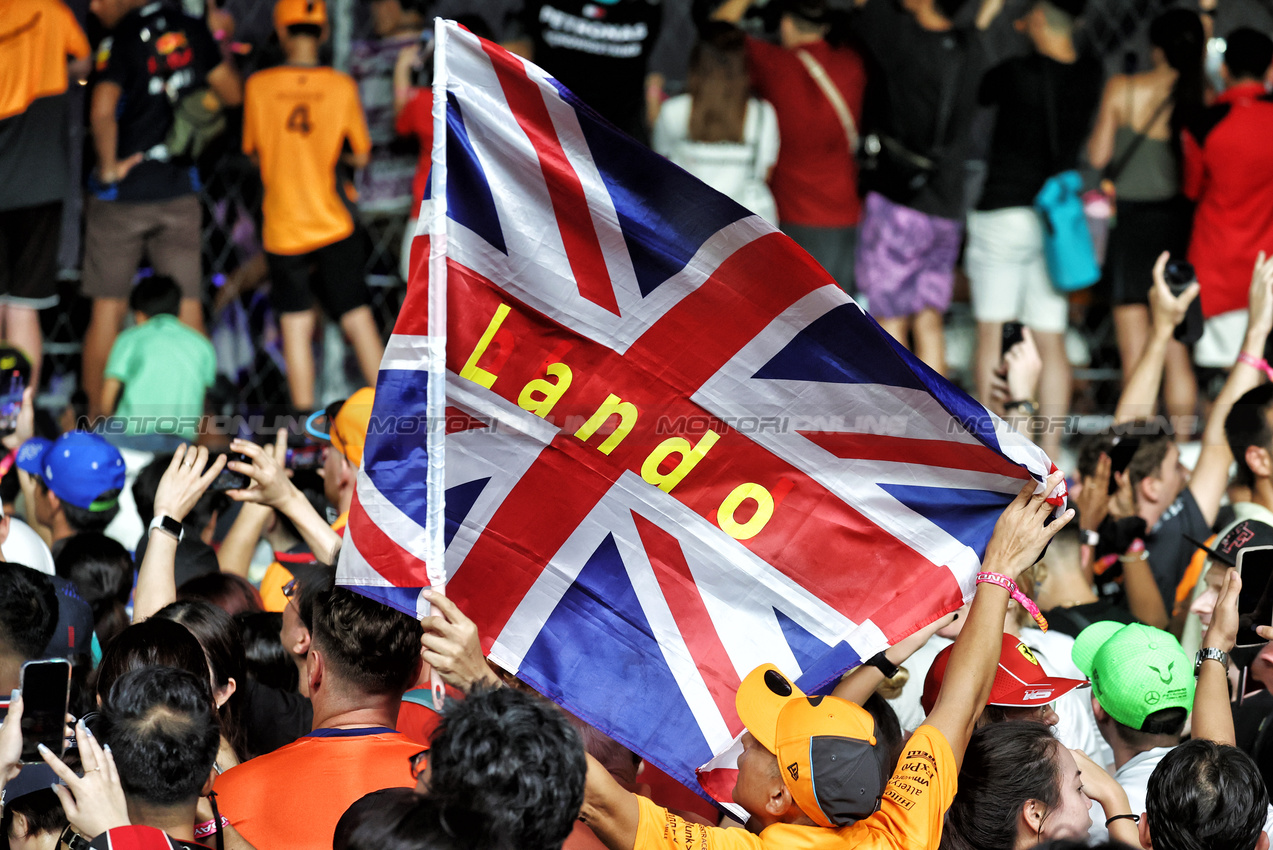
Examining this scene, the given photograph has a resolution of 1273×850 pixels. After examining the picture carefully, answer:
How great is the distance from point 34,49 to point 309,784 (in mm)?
5616

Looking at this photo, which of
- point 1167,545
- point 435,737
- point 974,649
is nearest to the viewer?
point 435,737

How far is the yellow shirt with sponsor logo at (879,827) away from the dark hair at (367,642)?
75 cm

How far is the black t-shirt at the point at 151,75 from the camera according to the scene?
24.0ft

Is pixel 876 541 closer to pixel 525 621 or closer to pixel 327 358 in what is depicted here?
pixel 525 621

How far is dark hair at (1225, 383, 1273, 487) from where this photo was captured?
4.87 m

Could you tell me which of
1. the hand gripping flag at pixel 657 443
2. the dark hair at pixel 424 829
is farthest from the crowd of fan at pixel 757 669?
the hand gripping flag at pixel 657 443

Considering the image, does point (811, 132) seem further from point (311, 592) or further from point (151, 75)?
point (311, 592)

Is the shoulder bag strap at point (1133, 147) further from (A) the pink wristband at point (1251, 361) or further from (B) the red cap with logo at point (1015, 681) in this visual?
(B) the red cap with logo at point (1015, 681)

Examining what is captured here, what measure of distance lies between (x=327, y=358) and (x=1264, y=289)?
200 inches

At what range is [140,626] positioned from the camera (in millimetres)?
3018

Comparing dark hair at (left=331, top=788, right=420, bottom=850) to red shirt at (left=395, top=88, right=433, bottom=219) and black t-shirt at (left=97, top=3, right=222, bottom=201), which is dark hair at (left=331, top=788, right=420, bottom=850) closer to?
red shirt at (left=395, top=88, right=433, bottom=219)

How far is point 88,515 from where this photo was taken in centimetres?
488

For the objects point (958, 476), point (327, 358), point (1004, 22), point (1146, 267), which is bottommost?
point (327, 358)

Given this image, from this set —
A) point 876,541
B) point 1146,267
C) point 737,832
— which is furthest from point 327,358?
point 737,832
